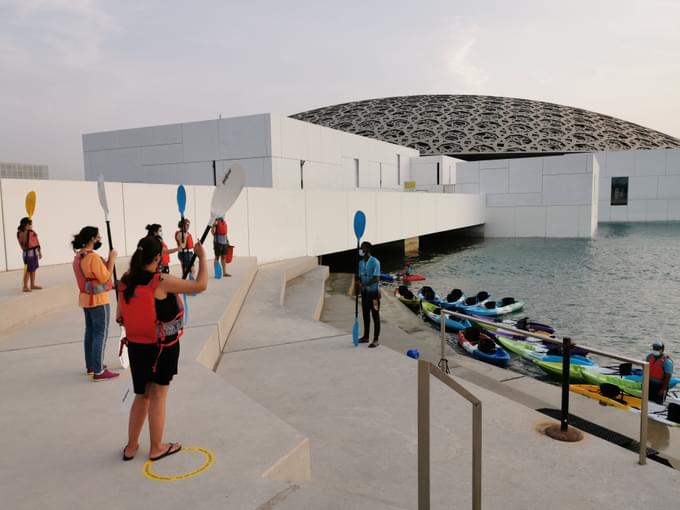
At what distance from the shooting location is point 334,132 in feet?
106

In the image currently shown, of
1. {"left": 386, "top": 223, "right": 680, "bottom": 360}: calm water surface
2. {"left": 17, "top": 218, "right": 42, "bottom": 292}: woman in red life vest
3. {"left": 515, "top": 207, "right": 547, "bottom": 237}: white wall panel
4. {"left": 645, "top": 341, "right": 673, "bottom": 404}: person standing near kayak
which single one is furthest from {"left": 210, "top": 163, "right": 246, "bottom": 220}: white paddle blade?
{"left": 515, "top": 207, "right": 547, "bottom": 237}: white wall panel

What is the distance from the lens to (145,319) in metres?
3.56

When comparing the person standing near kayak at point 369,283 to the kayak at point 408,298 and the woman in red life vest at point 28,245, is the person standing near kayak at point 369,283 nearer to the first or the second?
the woman in red life vest at point 28,245

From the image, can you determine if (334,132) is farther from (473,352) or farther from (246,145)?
(473,352)

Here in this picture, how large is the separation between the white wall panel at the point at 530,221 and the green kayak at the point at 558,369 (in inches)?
1310

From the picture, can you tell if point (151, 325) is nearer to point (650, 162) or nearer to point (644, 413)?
point (644, 413)

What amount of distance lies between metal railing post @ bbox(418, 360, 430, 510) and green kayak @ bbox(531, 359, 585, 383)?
858 centimetres

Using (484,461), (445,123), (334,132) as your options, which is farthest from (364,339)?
(445,123)

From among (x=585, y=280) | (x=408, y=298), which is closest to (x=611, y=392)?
(x=408, y=298)

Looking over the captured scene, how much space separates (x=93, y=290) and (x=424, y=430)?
3932 mm

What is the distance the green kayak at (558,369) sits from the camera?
10.5 metres

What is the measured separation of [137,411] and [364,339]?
4980 millimetres

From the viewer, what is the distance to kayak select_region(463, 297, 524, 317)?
56.6ft

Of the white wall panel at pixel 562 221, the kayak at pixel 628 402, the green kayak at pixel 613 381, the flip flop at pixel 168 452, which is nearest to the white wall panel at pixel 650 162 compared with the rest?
the white wall panel at pixel 562 221
